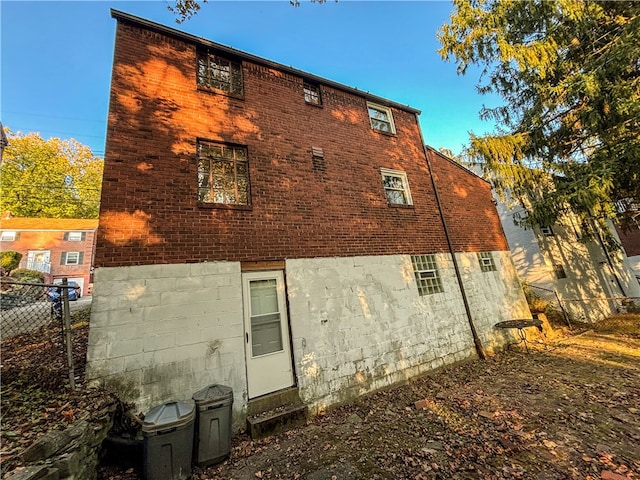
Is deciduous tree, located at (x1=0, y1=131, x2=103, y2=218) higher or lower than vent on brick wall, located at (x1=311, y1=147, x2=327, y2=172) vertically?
higher

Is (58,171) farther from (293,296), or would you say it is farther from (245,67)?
(293,296)

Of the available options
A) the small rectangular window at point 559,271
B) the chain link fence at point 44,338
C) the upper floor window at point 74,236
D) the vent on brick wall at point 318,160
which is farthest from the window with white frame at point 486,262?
the upper floor window at point 74,236

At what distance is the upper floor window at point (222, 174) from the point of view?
5949 millimetres

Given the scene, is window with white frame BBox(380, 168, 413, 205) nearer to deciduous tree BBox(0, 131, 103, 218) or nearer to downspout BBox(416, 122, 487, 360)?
downspout BBox(416, 122, 487, 360)

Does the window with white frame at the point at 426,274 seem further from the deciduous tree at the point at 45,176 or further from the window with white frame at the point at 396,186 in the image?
the deciduous tree at the point at 45,176

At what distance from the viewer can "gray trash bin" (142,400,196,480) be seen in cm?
347

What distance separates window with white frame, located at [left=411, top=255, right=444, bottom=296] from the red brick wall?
30cm

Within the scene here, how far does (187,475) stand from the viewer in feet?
12.0

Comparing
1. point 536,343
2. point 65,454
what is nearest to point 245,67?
point 65,454

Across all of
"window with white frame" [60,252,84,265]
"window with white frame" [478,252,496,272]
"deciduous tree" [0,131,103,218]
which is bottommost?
"window with white frame" [478,252,496,272]

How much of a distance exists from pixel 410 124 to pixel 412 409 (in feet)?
31.1

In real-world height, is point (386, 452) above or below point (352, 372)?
below

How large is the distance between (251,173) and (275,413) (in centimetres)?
511

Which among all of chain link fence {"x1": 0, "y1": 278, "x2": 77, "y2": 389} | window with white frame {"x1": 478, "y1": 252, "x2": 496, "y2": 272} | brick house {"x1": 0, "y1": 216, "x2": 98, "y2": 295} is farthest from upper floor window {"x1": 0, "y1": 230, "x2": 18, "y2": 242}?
window with white frame {"x1": 478, "y1": 252, "x2": 496, "y2": 272}
